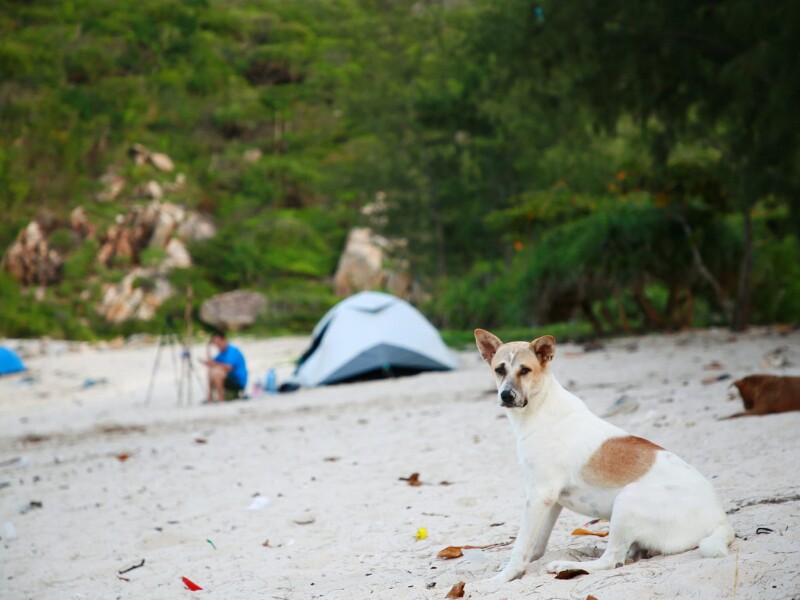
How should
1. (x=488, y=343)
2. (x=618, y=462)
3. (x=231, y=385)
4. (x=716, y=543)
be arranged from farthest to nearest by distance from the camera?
(x=231, y=385)
(x=488, y=343)
(x=618, y=462)
(x=716, y=543)

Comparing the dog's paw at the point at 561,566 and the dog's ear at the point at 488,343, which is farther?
the dog's ear at the point at 488,343

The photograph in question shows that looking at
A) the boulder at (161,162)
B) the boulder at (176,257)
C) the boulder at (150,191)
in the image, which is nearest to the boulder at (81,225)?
the boulder at (150,191)

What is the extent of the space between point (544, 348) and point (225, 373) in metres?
8.69

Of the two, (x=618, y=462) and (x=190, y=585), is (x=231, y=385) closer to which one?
(x=190, y=585)

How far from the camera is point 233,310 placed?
90.4 feet

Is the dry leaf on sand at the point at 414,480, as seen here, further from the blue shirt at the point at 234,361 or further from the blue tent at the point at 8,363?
the blue tent at the point at 8,363

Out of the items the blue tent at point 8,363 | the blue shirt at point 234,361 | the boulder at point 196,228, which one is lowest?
the blue tent at point 8,363

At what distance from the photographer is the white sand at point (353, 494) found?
3416mm

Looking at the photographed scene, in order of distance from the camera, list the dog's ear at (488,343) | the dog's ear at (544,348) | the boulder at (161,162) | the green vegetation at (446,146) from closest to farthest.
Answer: the dog's ear at (544,348), the dog's ear at (488,343), the green vegetation at (446,146), the boulder at (161,162)

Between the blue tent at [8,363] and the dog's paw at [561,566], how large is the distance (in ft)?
56.0

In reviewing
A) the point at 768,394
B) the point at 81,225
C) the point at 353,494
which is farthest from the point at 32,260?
the point at 768,394

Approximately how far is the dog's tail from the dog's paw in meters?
0.45

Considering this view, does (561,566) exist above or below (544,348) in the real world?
below

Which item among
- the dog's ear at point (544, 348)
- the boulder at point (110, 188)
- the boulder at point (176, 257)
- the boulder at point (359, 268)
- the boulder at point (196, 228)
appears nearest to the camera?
the dog's ear at point (544, 348)
